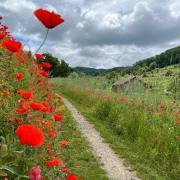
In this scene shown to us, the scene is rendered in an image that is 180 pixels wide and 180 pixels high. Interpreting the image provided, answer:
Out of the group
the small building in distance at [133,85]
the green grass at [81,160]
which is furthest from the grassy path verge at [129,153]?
the small building in distance at [133,85]

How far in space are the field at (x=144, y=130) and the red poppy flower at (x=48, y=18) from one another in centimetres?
472

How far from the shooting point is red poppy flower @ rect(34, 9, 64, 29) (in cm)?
267

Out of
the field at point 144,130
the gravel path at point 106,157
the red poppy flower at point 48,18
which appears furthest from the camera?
the field at point 144,130

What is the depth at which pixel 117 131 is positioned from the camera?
10578mm

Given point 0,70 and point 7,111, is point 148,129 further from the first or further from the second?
point 7,111

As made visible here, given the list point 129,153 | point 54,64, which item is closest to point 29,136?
point 129,153

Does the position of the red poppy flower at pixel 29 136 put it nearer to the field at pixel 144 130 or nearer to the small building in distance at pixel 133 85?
the field at pixel 144 130

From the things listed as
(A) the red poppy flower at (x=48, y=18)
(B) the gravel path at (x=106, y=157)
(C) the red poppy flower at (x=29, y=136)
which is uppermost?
(A) the red poppy flower at (x=48, y=18)

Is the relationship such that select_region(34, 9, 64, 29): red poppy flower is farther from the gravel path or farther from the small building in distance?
the small building in distance

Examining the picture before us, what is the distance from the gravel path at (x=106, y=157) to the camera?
6.82 metres

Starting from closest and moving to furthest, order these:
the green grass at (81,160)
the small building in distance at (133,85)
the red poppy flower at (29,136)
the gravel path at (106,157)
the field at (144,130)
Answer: the red poppy flower at (29,136), the green grass at (81,160), the gravel path at (106,157), the field at (144,130), the small building in distance at (133,85)

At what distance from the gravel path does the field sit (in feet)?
0.65

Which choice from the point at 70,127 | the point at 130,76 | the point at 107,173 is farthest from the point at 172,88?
the point at 107,173

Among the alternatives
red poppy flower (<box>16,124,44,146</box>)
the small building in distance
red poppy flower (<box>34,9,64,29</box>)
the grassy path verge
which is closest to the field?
the grassy path verge
